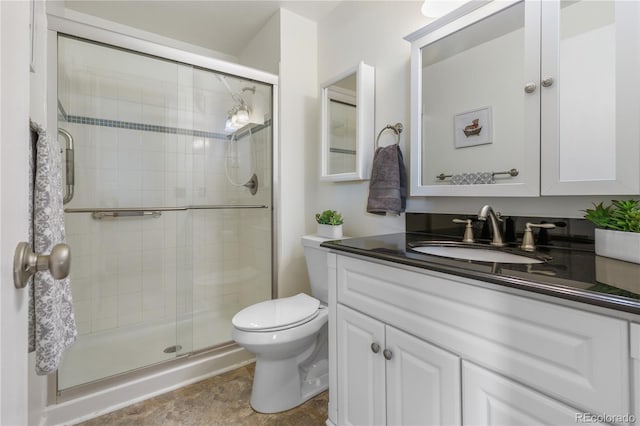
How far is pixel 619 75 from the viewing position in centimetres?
90

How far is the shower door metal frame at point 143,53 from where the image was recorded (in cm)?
140

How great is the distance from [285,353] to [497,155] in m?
1.29

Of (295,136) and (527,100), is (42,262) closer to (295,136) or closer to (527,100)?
(527,100)

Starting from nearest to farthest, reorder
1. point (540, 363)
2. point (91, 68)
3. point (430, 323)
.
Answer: point (540, 363) < point (430, 323) < point (91, 68)

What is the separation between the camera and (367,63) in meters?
1.76

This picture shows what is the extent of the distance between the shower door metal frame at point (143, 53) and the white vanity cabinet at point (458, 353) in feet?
3.11

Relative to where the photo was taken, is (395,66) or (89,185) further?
(89,185)

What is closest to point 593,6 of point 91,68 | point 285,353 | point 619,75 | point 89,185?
point 619,75

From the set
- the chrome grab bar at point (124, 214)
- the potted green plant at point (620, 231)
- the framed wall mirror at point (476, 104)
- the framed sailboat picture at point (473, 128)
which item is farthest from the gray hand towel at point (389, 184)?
the chrome grab bar at point (124, 214)

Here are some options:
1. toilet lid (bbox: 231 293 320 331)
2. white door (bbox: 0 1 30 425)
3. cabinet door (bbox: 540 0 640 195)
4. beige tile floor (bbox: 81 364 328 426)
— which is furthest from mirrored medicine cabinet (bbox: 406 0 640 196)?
white door (bbox: 0 1 30 425)

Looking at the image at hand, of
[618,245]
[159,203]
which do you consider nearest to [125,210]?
[159,203]

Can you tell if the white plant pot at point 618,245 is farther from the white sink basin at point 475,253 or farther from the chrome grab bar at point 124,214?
the chrome grab bar at point 124,214

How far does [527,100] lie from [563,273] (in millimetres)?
Answer: 698

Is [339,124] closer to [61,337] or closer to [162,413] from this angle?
[61,337]
